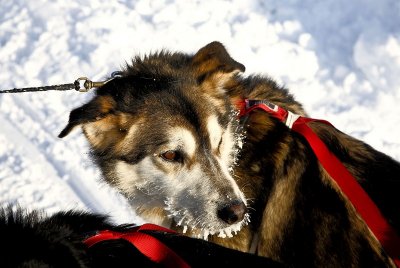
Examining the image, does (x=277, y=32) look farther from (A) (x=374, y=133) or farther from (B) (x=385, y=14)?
(A) (x=374, y=133)

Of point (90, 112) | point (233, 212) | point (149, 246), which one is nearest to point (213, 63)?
point (90, 112)

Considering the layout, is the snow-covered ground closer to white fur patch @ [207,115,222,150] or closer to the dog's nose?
white fur patch @ [207,115,222,150]

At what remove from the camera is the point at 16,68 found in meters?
7.32

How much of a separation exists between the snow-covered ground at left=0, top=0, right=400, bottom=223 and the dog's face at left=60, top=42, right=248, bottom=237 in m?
1.76

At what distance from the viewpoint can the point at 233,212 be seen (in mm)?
3264

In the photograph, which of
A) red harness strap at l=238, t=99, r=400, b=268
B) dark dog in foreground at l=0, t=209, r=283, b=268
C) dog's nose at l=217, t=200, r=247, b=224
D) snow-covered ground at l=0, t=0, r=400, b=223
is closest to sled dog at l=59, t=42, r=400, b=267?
dog's nose at l=217, t=200, r=247, b=224

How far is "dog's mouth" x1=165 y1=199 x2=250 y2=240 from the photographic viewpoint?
132 inches

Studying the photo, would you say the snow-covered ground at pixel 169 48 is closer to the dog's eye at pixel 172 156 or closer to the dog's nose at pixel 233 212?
the dog's eye at pixel 172 156

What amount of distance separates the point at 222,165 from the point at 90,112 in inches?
36.4

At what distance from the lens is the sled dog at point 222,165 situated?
314cm

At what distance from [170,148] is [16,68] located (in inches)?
180

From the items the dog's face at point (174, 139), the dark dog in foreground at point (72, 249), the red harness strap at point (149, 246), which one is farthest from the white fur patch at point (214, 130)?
the red harness strap at point (149, 246)

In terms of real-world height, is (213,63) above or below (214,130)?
above

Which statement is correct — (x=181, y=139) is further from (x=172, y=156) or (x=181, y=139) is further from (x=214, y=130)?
(x=214, y=130)
